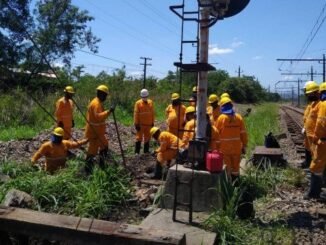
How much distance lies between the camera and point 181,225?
5996mm

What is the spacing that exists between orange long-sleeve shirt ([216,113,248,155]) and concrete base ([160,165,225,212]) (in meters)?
1.96

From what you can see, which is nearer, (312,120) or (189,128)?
(189,128)

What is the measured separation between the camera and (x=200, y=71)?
21.2ft

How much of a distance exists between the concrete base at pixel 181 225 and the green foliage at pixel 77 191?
99cm

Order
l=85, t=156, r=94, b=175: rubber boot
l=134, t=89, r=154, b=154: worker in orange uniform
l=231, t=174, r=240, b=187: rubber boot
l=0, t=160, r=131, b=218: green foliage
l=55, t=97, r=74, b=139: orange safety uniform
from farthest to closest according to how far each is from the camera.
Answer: l=134, t=89, r=154, b=154: worker in orange uniform
l=55, t=97, r=74, b=139: orange safety uniform
l=85, t=156, r=94, b=175: rubber boot
l=231, t=174, r=240, b=187: rubber boot
l=0, t=160, r=131, b=218: green foliage

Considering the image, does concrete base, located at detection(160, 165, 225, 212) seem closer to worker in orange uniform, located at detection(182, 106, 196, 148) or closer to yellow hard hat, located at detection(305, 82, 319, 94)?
worker in orange uniform, located at detection(182, 106, 196, 148)

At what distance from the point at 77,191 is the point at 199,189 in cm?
207

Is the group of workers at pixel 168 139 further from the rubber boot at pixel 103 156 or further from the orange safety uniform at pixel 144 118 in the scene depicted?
the orange safety uniform at pixel 144 118

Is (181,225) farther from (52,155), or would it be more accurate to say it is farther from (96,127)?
(96,127)

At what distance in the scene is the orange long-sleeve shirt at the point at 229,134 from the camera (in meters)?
8.59

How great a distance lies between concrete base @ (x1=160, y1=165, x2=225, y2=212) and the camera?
21.0ft

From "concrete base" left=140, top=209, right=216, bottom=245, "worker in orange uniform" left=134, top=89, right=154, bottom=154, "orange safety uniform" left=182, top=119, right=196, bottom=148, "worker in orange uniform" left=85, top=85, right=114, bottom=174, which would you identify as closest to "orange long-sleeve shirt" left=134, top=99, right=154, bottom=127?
"worker in orange uniform" left=134, top=89, right=154, bottom=154

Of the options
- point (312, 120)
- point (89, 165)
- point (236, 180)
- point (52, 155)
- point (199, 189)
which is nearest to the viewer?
point (199, 189)

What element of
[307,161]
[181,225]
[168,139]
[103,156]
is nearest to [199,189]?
[181,225]
